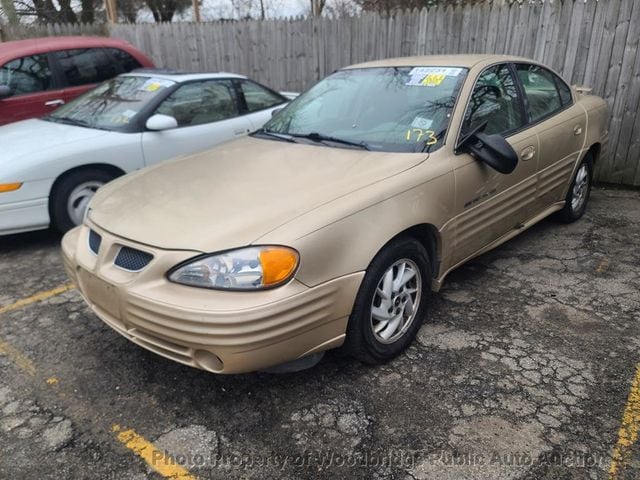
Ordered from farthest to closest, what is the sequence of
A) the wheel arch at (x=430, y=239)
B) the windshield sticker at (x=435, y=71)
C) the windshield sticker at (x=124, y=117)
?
the windshield sticker at (x=124, y=117) < the windshield sticker at (x=435, y=71) < the wheel arch at (x=430, y=239)

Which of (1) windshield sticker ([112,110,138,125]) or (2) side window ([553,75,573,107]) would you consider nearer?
(2) side window ([553,75,573,107])

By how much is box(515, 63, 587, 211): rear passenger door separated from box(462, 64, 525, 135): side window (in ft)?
0.57

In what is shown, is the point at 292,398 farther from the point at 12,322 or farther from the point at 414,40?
the point at 414,40

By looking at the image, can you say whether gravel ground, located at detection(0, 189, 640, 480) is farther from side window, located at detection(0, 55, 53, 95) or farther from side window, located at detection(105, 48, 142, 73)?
side window, located at detection(105, 48, 142, 73)

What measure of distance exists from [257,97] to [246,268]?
413cm

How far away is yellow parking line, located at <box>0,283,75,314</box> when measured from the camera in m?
3.66

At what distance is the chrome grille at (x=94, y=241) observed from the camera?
2.73m

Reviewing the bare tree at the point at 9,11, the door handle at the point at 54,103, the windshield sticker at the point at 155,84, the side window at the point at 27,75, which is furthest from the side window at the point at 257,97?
the bare tree at the point at 9,11

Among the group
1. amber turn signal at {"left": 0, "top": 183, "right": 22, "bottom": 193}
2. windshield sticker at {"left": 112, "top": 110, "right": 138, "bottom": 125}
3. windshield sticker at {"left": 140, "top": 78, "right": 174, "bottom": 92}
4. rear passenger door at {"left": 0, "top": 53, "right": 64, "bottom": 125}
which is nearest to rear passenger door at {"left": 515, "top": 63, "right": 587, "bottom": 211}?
windshield sticker at {"left": 140, "top": 78, "right": 174, "bottom": 92}

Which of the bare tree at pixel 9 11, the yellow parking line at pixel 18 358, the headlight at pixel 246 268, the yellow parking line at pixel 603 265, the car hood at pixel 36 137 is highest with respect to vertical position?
the bare tree at pixel 9 11

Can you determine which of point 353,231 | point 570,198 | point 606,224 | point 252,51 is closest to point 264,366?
point 353,231

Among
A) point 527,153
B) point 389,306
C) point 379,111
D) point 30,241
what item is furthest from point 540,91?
point 30,241

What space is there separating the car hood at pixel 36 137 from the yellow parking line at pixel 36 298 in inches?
47.9

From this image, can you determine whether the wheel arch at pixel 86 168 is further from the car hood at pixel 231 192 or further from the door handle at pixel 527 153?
the door handle at pixel 527 153
